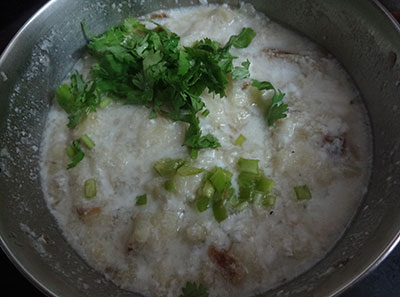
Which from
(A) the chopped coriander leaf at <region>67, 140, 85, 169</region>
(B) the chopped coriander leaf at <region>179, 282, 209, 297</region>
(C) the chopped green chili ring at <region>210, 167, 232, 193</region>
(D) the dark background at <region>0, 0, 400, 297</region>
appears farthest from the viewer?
(A) the chopped coriander leaf at <region>67, 140, 85, 169</region>

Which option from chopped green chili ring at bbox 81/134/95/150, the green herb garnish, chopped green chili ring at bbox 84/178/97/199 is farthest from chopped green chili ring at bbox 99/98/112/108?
the green herb garnish

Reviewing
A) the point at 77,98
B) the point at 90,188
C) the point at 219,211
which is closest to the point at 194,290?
the point at 219,211

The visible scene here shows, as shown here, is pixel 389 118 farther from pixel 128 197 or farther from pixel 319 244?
pixel 128 197

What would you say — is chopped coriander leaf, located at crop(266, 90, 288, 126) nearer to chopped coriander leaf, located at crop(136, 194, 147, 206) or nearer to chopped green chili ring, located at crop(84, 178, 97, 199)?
chopped coriander leaf, located at crop(136, 194, 147, 206)

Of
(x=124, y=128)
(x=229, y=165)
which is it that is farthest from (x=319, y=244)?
(x=124, y=128)

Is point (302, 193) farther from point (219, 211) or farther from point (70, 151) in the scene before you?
point (70, 151)

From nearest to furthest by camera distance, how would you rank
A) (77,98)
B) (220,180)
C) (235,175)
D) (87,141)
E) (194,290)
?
1. (194,290)
2. (220,180)
3. (235,175)
4. (87,141)
5. (77,98)
